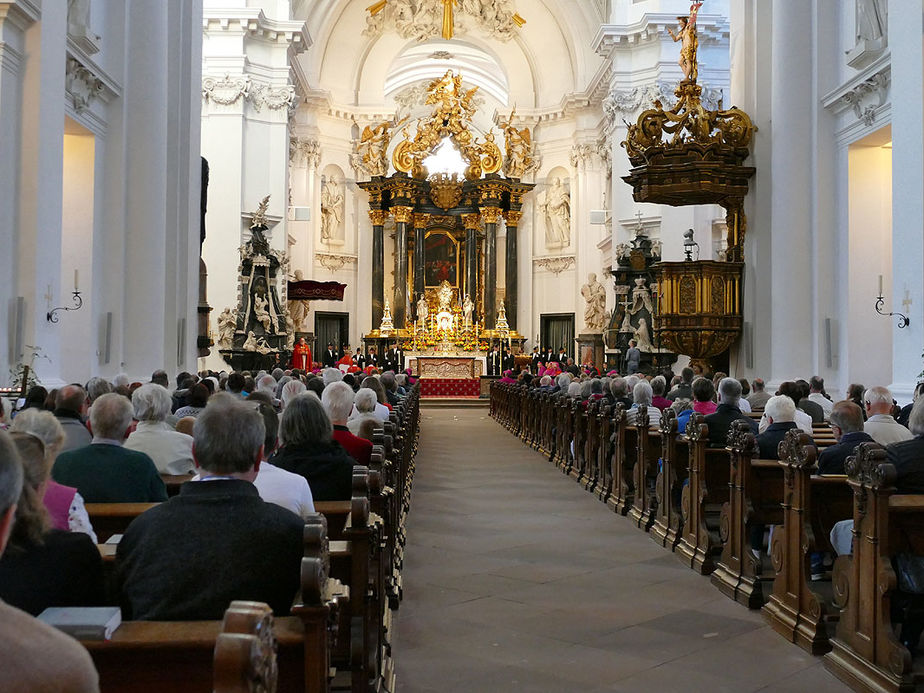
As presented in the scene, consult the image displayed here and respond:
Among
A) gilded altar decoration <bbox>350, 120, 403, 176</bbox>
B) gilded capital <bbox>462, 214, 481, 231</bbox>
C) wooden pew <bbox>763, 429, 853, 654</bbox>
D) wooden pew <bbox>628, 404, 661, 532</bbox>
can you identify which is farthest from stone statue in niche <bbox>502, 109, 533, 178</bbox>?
wooden pew <bbox>763, 429, 853, 654</bbox>

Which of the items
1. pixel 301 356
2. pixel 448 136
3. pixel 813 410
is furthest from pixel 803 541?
pixel 448 136

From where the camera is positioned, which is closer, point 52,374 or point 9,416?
point 9,416

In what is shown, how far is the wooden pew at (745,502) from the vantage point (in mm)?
5988

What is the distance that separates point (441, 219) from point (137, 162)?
67.7 ft

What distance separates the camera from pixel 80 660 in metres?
1.27

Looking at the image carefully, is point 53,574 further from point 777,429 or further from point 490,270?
point 490,270

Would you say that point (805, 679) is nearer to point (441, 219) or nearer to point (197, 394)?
point (197, 394)

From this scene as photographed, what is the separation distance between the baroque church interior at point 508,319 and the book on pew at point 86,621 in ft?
0.11

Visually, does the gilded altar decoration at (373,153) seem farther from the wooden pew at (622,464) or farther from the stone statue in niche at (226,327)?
the wooden pew at (622,464)

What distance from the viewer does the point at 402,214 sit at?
32.9 m

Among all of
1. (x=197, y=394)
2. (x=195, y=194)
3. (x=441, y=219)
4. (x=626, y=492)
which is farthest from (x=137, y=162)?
(x=441, y=219)

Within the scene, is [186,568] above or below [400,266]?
below

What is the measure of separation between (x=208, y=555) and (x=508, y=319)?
98.8ft

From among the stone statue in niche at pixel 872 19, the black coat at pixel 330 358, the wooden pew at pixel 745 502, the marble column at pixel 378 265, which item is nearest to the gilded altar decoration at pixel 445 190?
the marble column at pixel 378 265
